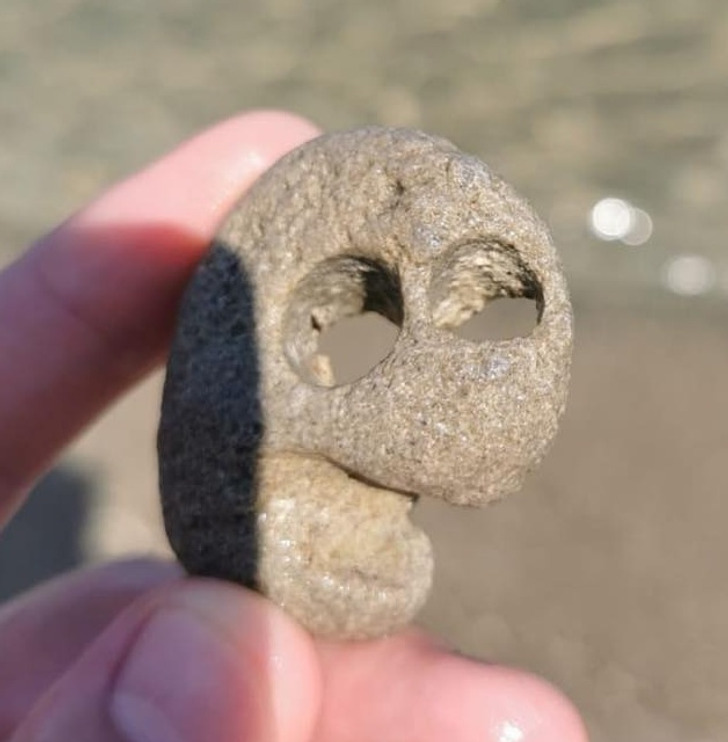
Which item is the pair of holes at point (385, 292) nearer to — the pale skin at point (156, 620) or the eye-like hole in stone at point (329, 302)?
the eye-like hole in stone at point (329, 302)

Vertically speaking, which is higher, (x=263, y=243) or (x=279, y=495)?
(x=263, y=243)

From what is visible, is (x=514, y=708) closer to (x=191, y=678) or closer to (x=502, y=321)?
(x=191, y=678)

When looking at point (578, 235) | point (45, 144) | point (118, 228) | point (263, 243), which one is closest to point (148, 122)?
point (45, 144)

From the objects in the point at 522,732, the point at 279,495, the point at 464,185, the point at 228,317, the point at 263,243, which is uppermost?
the point at 464,185

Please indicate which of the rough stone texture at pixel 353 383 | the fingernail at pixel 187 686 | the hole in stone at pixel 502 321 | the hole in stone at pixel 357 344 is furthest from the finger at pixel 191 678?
the hole in stone at pixel 502 321

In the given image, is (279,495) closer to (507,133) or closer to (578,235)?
(578,235)

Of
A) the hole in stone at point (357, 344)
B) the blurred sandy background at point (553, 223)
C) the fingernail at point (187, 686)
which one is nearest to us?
the fingernail at point (187, 686)

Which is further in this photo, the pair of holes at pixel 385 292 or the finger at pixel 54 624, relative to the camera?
the finger at pixel 54 624

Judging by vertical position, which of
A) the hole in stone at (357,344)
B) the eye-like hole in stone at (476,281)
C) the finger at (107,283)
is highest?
the eye-like hole in stone at (476,281)
